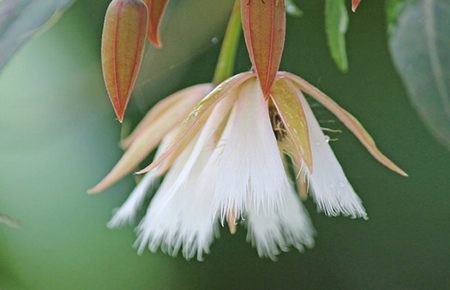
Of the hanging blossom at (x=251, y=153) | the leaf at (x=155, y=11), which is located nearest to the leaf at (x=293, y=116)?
the hanging blossom at (x=251, y=153)

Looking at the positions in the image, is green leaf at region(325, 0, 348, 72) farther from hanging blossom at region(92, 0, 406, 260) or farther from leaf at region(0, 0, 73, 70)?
leaf at region(0, 0, 73, 70)

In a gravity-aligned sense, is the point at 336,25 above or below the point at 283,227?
above

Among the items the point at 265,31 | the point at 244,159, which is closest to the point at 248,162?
the point at 244,159

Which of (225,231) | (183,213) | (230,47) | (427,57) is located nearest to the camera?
(427,57)

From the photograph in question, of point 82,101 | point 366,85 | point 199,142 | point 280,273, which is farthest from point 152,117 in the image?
point 280,273

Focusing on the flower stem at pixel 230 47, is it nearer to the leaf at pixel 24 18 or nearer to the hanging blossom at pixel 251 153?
the hanging blossom at pixel 251 153

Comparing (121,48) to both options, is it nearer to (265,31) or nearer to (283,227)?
(265,31)
